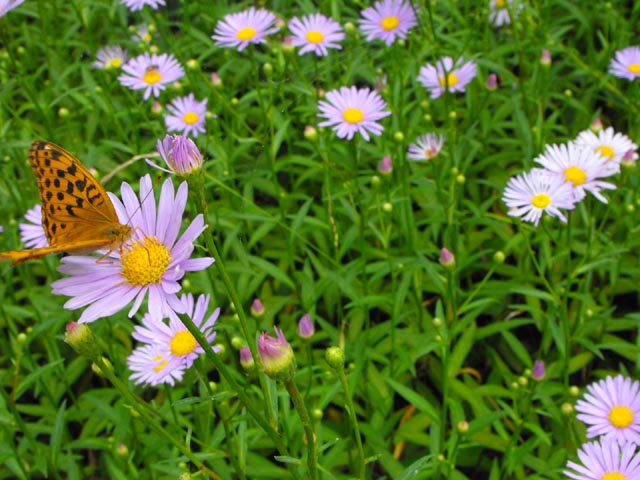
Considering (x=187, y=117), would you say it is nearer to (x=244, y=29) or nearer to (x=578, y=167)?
(x=244, y=29)

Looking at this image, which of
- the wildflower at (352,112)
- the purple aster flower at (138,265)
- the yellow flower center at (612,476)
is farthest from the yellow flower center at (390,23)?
the yellow flower center at (612,476)

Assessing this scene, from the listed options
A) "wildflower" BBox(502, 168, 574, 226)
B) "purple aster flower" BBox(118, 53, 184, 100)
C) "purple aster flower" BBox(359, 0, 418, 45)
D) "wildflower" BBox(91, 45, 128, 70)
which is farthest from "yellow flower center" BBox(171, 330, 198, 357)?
"wildflower" BBox(91, 45, 128, 70)

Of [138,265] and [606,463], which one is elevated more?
[138,265]

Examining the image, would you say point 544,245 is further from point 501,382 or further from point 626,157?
point 501,382

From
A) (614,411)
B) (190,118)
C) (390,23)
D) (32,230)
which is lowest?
(614,411)

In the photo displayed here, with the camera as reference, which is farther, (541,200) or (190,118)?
(190,118)

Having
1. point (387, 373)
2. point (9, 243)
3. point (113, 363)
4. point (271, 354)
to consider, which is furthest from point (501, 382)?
point (9, 243)

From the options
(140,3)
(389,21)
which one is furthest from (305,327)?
(140,3)
